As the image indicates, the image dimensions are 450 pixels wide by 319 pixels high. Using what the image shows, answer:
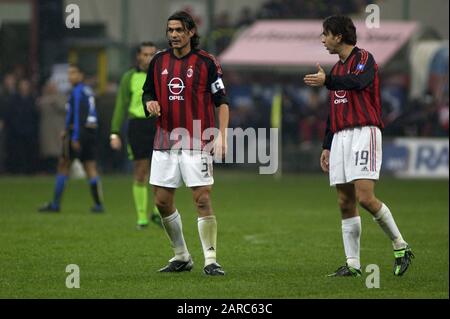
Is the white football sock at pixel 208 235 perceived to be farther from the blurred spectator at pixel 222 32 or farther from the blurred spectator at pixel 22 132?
the blurred spectator at pixel 222 32

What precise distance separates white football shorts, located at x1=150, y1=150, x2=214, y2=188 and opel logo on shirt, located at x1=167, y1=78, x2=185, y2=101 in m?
0.44

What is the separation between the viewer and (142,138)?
47.5 feet

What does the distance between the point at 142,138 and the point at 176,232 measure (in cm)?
426

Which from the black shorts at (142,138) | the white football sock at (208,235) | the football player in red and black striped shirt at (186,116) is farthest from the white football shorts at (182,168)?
the black shorts at (142,138)

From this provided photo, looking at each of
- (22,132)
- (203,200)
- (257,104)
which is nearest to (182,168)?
(203,200)

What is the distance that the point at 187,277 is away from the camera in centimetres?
995

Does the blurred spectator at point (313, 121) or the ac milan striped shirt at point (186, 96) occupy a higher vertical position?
the ac milan striped shirt at point (186, 96)

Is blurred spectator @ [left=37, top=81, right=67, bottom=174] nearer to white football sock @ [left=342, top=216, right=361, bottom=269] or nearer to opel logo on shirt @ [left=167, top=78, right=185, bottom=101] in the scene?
opel logo on shirt @ [left=167, top=78, right=185, bottom=101]

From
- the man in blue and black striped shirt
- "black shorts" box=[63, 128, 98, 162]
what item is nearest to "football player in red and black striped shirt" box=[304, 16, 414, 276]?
the man in blue and black striped shirt

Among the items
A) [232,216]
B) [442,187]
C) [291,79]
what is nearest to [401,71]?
[291,79]

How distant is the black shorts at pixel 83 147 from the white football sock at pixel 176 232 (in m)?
6.64

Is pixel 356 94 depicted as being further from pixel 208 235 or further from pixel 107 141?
pixel 107 141

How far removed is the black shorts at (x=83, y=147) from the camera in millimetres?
16828

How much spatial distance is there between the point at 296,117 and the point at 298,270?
52.1 feet
